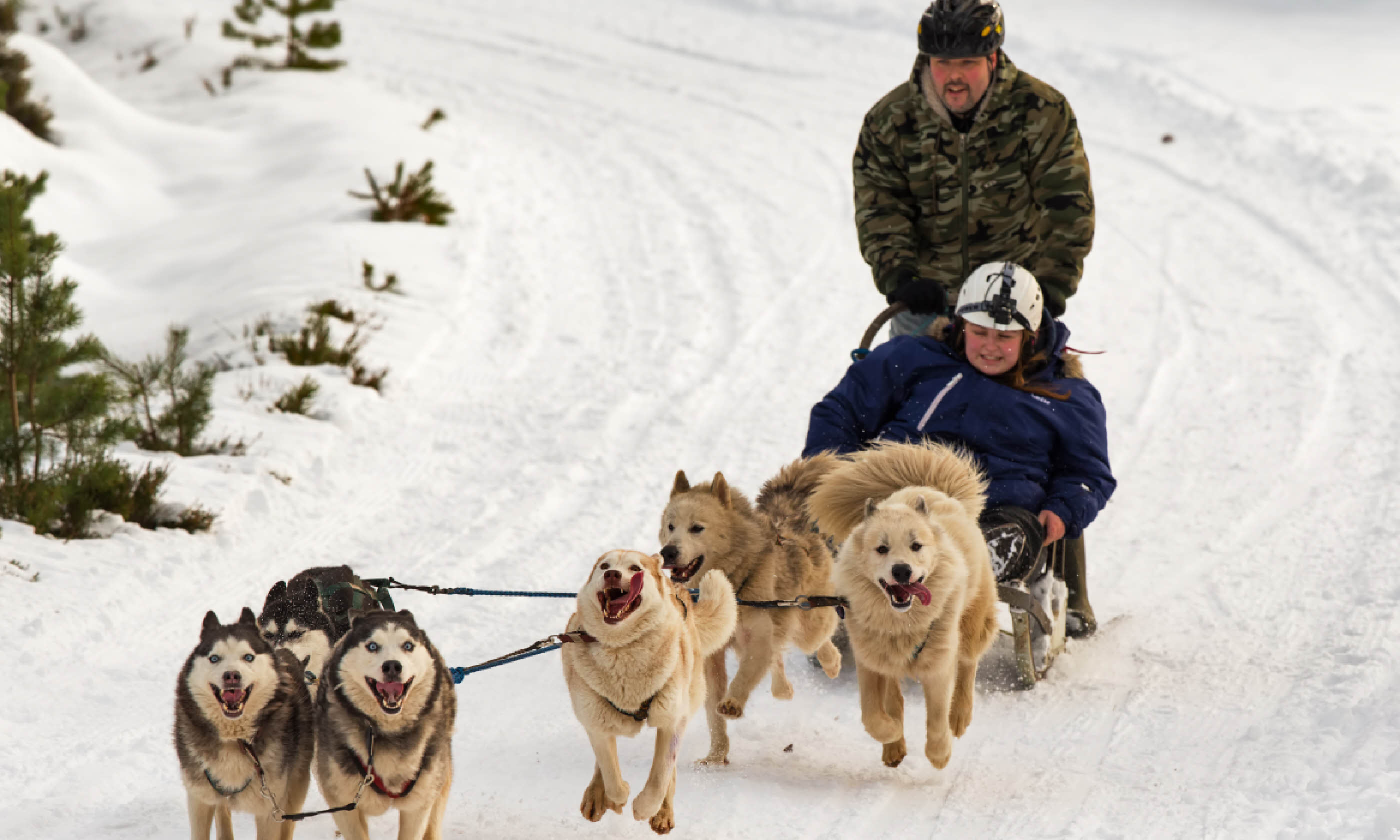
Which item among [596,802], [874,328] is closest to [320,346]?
[874,328]

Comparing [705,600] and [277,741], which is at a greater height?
[705,600]

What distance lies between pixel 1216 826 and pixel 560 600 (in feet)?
9.14

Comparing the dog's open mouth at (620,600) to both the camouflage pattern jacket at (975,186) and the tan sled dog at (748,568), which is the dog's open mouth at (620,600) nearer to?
the tan sled dog at (748,568)

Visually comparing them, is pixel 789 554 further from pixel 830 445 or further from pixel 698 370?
pixel 698 370

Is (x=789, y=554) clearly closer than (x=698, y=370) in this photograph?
Yes

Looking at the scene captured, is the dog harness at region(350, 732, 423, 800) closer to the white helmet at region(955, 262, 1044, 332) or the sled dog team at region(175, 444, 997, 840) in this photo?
the sled dog team at region(175, 444, 997, 840)

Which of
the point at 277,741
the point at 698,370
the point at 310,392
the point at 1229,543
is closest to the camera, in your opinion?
the point at 277,741

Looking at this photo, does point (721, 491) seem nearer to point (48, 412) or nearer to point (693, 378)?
point (48, 412)

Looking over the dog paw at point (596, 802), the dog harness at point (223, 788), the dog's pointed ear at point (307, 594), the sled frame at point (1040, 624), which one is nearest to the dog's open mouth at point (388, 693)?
the dog harness at point (223, 788)

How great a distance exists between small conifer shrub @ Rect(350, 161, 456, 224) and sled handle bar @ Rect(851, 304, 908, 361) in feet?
19.2

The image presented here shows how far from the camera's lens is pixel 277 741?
10.4ft

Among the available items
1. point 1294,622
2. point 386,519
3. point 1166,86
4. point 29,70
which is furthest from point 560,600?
point 1166,86

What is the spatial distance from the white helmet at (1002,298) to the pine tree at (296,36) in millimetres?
11105

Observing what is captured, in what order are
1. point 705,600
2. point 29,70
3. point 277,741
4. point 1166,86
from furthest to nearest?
1. point 1166,86
2. point 29,70
3. point 705,600
4. point 277,741
